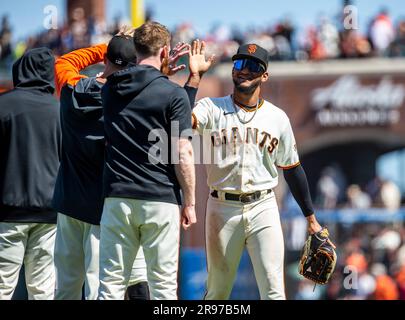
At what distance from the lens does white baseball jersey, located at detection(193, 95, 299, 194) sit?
7648mm

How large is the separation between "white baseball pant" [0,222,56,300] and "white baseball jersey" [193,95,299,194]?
1.44 meters

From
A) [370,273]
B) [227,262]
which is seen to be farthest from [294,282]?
[227,262]

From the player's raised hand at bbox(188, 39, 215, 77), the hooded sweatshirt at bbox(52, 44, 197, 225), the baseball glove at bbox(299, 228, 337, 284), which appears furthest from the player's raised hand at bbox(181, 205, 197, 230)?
the baseball glove at bbox(299, 228, 337, 284)

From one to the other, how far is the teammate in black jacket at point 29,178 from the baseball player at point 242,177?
49.0 inches

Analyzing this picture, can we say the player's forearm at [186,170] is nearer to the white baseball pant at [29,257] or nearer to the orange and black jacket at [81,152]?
the orange and black jacket at [81,152]

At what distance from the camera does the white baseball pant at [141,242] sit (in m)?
6.74

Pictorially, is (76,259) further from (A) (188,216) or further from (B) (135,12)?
(B) (135,12)

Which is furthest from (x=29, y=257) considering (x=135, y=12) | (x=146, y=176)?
(x=135, y=12)

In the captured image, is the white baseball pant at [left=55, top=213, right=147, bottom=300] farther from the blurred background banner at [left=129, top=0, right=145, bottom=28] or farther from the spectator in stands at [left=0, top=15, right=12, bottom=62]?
the spectator in stands at [left=0, top=15, right=12, bottom=62]

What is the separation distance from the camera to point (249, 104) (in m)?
7.75

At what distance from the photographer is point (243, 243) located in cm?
772

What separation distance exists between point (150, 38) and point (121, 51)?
1.68 feet

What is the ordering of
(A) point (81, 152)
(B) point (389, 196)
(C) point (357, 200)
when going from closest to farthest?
1. (A) point (81, 152)
2. (B) point (389, 196)
3. (C) point (357, 200)

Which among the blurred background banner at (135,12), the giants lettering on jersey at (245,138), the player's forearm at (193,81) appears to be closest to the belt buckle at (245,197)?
the giants lettering on jersey at (245,138)
